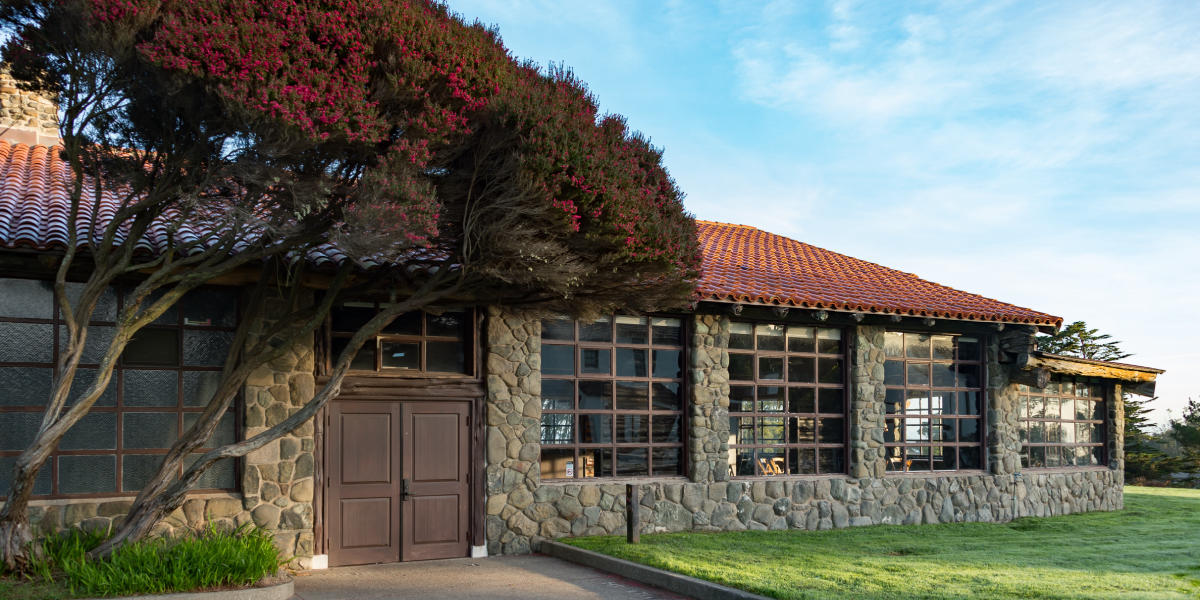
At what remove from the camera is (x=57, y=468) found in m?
8.83

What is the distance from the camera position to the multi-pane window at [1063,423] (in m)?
15.9

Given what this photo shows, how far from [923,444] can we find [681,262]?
6.91 meters

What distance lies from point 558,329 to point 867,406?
16.2 feet

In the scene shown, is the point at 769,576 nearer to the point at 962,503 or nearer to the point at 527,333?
the point at 527,333

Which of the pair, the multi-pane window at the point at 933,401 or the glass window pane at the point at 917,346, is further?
the glass window pane at the point at 917,346

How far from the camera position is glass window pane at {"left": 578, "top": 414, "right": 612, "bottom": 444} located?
11.7 m

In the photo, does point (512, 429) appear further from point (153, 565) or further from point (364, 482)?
point (153, 565)

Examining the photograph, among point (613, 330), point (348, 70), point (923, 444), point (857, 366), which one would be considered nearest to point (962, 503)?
point (923, 444)

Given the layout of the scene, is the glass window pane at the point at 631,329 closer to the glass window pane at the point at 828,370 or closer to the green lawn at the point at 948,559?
the green lawn at the point at 948,559

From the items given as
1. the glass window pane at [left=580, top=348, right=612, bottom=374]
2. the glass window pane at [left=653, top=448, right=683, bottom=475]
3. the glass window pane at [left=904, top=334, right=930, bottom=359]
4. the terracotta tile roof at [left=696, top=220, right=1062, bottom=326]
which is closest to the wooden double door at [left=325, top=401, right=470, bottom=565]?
the glass window pane at [left=580, top=348, right=612, bottom=374]

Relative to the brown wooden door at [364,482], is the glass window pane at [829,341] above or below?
above

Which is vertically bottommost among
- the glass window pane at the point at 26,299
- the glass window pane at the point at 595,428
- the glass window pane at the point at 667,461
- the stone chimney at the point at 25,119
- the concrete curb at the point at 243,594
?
the concrete curb at the point at 243,594

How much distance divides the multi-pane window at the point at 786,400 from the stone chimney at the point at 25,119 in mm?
10479

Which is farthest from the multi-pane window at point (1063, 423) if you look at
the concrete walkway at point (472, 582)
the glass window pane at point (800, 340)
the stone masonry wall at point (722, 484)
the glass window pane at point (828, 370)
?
the concrete walkway at point (472, 582)
